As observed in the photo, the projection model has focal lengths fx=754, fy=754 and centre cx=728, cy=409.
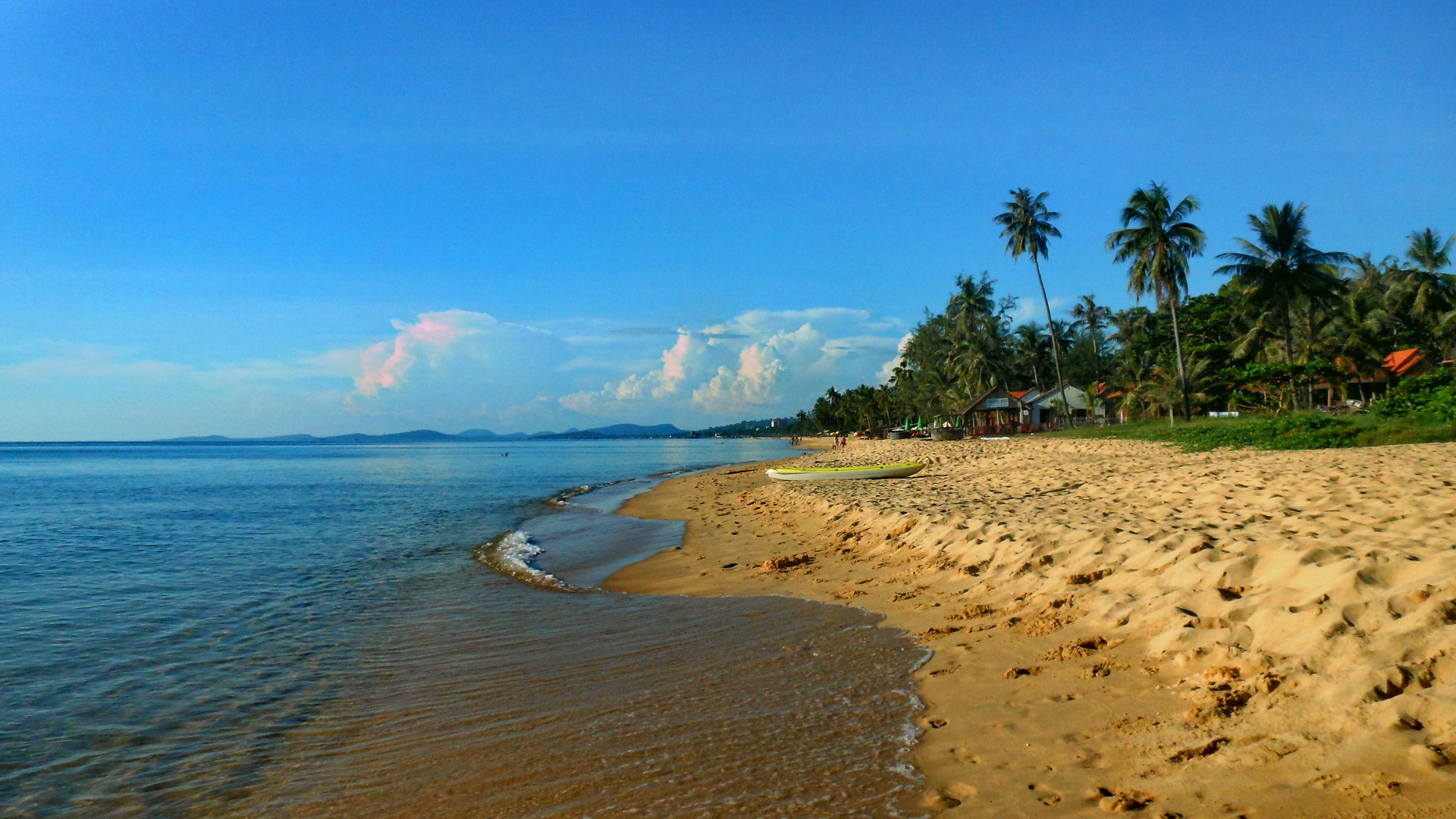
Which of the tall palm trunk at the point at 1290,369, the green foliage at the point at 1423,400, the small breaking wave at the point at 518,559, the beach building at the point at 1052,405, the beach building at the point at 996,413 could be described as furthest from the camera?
the beach building at the point at 996,413

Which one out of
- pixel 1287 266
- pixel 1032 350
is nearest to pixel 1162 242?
pixel 1287 266

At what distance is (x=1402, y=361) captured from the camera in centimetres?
4716

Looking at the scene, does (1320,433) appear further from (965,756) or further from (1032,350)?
(1032,350)

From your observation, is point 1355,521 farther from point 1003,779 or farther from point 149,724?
point 149,724

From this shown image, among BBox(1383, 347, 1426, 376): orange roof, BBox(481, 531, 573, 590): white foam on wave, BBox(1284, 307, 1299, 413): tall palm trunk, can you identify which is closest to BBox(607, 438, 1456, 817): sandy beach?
BBox(481, 531, 573, 590): white foam on wave

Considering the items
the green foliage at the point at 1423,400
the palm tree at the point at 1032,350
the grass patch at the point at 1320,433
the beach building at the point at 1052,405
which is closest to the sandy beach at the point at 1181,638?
the grass patch at the point at 1320,433

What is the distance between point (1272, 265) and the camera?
41.1m

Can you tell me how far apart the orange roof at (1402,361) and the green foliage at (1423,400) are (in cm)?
2571

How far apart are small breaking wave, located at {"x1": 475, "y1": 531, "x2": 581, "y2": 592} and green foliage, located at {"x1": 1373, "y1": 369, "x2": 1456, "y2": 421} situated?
22.0m

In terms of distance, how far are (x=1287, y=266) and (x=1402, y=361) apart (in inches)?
545

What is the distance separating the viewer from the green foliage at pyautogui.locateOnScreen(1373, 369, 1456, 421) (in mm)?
19533

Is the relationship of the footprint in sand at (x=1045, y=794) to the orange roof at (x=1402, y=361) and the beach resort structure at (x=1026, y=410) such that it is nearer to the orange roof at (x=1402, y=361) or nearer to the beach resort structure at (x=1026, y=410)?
the beach resort structure at (x=1026, y=410)

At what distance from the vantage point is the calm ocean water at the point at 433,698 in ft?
14.8

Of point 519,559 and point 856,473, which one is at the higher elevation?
point 856,473
